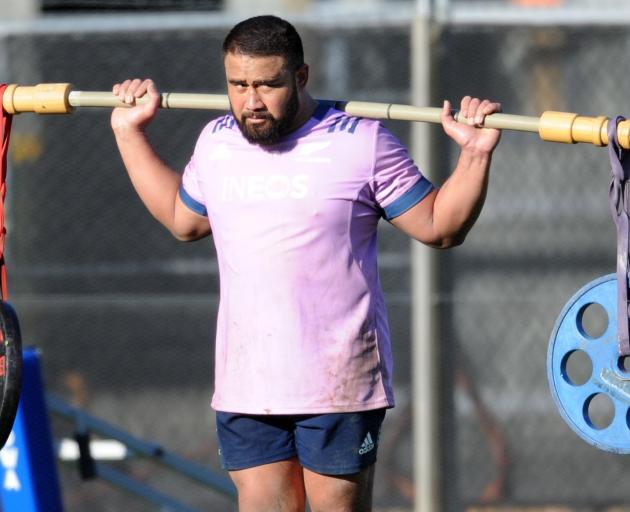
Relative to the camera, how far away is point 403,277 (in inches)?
223

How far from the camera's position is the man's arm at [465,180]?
11.1 ft

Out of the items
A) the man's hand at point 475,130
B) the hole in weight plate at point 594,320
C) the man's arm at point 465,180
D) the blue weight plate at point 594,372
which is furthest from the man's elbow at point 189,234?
the hole in weight plate at point 594,320

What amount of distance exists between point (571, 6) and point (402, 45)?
74 centimetres

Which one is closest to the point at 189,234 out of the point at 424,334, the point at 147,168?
the point at 147,168

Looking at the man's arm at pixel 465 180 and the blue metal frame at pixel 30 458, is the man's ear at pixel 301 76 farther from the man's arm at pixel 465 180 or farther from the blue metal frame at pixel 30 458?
the blue metal frame at pixel 30 458

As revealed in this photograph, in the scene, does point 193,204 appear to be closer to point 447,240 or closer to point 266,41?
point 266,41

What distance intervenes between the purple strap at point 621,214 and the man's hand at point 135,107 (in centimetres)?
132

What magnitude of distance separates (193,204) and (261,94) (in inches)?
18.7

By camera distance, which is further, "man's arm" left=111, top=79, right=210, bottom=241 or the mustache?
"man's arm" left=111, top=79, right=210, bottom=241

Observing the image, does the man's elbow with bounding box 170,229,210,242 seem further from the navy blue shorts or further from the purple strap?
the purple strap

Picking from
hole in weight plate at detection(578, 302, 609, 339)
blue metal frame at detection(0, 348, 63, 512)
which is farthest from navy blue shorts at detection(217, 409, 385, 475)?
hole in weight plate at detection(578, 302, 609, 339)

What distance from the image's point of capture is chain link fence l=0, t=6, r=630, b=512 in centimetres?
553

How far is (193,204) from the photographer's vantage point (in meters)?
3.74

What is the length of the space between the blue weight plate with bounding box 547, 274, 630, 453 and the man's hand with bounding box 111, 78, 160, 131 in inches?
52.3
